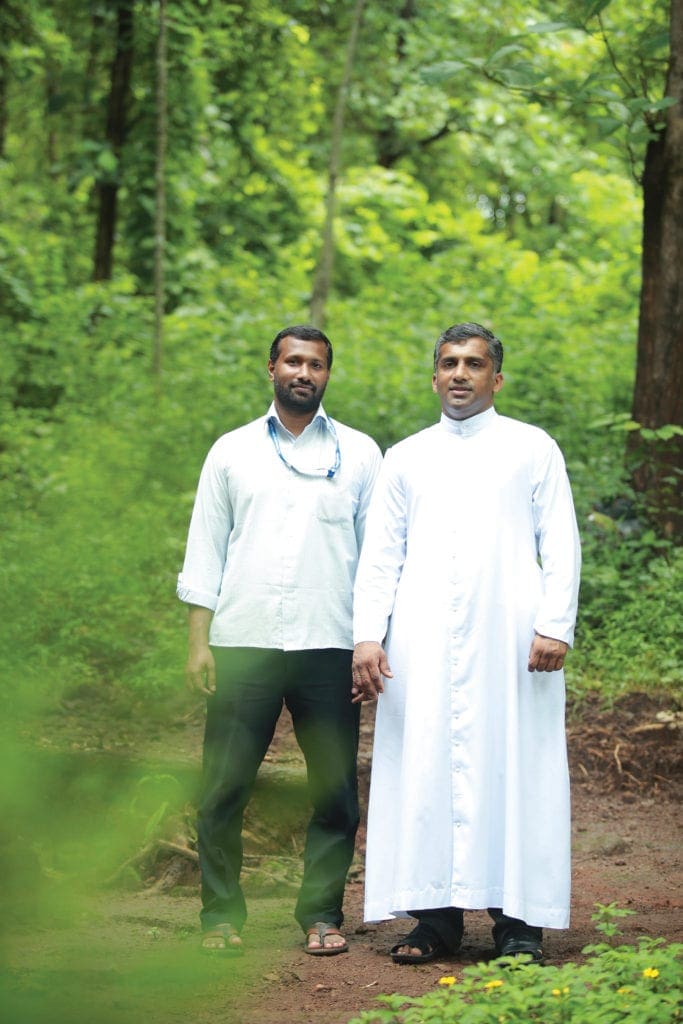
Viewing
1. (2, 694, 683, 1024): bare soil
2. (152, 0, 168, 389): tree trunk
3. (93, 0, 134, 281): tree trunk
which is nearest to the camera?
(2, 694, 683, 1024): bare soil

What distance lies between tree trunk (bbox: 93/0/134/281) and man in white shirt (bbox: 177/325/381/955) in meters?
10.4

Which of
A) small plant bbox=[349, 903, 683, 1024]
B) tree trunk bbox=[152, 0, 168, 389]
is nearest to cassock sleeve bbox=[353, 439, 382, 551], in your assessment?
small plant bbox=[349, 903, 683, 1024]

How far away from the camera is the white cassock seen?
4016mm

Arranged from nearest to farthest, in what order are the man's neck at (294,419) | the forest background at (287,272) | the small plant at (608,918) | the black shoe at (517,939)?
the small plant at (608,918), the black shoe at (517,939), the man's neck at (294,419), the forest background at (287,272)

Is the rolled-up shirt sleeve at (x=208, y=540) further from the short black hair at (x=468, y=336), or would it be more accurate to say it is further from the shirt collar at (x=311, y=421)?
the short black hair at (x=468, y=336)

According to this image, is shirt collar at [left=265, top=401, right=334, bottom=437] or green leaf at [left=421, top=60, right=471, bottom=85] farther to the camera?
green leaf at [left=421, top=60, right=471, bottom=85]

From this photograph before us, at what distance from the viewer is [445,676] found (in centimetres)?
410

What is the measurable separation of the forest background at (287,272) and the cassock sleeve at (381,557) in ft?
4.71

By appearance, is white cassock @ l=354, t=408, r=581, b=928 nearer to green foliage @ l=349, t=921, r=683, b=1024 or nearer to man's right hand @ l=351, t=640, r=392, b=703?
man's right hand @ l=351, t=640, r=392, b=703

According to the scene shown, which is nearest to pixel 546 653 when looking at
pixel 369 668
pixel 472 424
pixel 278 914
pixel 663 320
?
pixel 369 668

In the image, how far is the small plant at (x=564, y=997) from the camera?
10.1 feet

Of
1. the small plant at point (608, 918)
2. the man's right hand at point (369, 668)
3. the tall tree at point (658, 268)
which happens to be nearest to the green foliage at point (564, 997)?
the small plant at point (608, 918)

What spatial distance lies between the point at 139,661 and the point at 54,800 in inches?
73.5

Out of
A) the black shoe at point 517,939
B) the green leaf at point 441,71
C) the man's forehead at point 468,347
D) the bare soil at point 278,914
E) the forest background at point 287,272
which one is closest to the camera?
the bare soil at point 278,914
